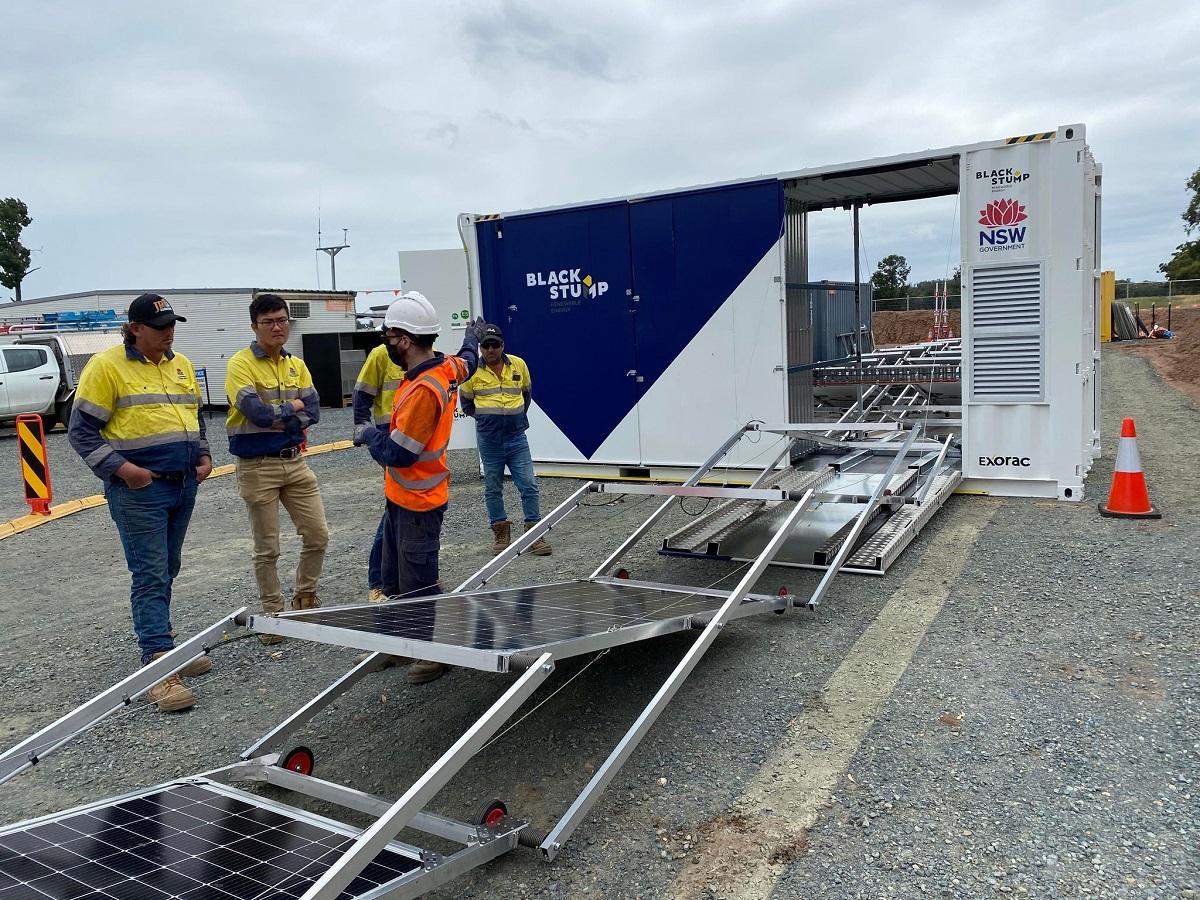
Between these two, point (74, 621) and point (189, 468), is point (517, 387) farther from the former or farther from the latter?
point (74, 621)

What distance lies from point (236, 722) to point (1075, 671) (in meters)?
3.90

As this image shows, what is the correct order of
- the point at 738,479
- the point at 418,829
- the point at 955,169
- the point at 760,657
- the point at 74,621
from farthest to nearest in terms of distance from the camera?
the point at 738,479 → the point at 955,169 → the point at 74,621 → the point at 760,657 → the point at 418,829

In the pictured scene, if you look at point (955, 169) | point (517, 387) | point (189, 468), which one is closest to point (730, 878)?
point (189, 468)

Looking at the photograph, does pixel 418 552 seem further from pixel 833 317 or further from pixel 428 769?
pixel 833 317

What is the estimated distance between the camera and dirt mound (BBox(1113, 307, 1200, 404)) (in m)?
19.2

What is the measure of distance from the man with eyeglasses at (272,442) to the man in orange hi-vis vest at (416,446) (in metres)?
0.84

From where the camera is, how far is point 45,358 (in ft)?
60.1

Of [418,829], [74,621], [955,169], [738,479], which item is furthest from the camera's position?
[738,479]

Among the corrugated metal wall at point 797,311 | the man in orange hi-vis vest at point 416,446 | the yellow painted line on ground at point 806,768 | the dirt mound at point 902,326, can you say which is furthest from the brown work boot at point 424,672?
the dirt mound at point 902,326

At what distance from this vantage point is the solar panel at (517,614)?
3.33m

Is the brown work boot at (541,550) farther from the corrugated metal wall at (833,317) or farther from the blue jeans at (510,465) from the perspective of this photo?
the corrugated metal wall at (833,317)

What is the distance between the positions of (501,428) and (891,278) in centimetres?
4267

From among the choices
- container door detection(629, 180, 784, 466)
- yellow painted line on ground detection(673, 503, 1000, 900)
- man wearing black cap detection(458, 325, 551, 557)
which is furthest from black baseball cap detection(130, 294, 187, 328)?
container door detection(629, 180, 784, 466)

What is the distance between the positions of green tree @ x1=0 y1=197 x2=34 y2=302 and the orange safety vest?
4868cm
